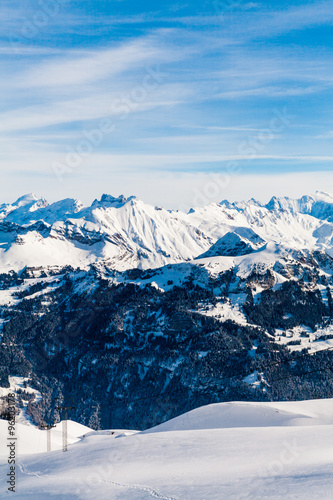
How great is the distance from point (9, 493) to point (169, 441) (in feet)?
71.5

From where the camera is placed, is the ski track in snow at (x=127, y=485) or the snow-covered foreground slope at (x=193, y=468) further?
the ski track in snow at (x=127, y=485)

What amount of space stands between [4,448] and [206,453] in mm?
56997

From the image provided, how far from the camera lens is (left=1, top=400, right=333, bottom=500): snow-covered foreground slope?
41.2 metres

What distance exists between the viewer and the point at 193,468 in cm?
4966

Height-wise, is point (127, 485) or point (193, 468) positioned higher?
point (193, 468)

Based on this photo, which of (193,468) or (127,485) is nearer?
(127,485)

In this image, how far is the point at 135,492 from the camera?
43.9m

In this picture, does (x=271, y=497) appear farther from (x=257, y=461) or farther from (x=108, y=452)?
(x=108, y=452)

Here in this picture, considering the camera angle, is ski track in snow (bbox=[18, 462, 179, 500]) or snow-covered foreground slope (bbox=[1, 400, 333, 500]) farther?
ski track in snow (bbox=[18, 462, 179, 500])

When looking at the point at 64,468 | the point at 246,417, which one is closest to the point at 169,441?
the point at 64,468

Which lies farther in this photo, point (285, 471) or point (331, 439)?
point (331, 439)

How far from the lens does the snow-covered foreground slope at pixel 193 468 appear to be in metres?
41.2

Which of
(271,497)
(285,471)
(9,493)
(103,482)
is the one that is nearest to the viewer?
(271,497)

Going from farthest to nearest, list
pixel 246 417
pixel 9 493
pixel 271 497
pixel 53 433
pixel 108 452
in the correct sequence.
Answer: pixel 53 433 < pixel 246 417 < pixel 108 452 < pixel 9 493 < pixel 271 497
